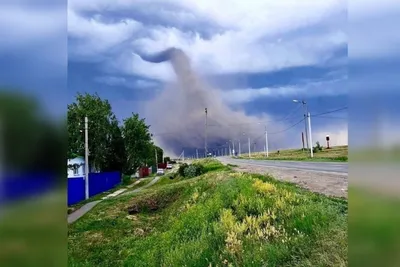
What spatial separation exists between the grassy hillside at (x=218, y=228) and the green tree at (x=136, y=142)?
0.26 metres

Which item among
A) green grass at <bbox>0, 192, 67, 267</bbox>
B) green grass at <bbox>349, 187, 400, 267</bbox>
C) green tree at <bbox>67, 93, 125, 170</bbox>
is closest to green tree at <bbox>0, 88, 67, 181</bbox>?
green grass at <bbox>0, 192, 67, 267</bbox>

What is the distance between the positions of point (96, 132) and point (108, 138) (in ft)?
0.59

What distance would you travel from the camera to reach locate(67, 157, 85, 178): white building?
263 cm

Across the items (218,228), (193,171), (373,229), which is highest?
(193,171)

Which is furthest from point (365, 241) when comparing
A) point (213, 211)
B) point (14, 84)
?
point (14, 84)

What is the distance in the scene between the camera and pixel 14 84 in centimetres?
173

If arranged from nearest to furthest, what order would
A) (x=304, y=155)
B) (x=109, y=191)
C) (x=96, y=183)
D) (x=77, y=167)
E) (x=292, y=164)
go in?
1. (x=304, y=155)
2. (x=77, y=167)
3. (x=292, y=164)
4. (x=109, y=191)
5. (x=96, y=183)

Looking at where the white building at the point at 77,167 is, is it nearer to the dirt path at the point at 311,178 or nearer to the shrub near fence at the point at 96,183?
the shrub near fence at the point at 96,183

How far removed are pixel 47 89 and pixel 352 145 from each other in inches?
56.4

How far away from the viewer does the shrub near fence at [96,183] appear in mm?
2949

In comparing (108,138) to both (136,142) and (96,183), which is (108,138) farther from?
(96,183)

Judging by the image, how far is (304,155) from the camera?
276 centimetres

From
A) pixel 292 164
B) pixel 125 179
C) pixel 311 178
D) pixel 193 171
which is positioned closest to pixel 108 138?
pixel 125 179

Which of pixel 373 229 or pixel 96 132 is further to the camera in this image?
pixel 96 132
